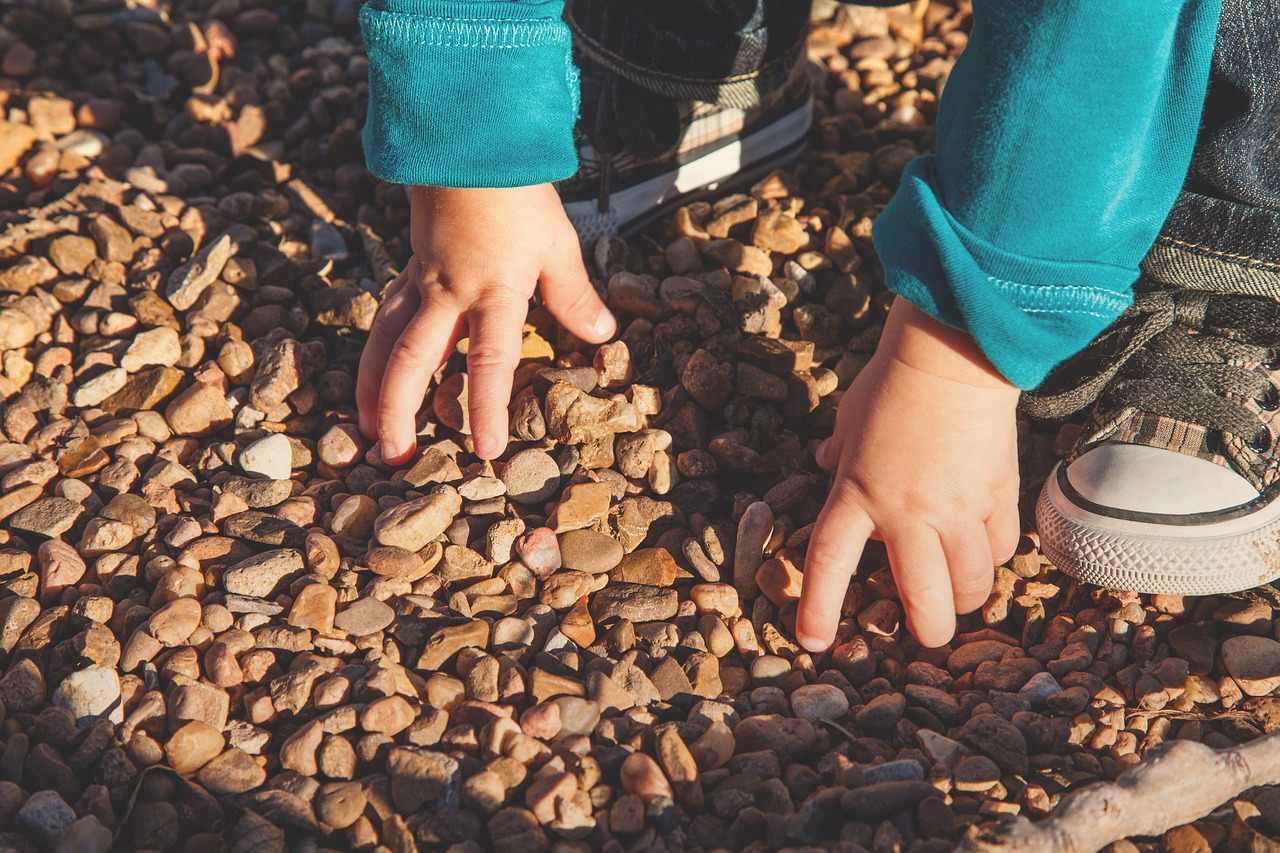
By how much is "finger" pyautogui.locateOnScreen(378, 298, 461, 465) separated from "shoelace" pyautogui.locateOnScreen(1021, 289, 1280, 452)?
0.83 meters

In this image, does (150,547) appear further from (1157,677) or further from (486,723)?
(1157,677)

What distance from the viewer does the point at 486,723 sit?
1.07 metres

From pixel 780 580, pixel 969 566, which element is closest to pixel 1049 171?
pixel 969 566

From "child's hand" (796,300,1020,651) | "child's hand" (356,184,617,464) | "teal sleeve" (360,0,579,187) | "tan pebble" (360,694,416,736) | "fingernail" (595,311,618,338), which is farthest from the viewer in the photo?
"fingernail" (595,311,618,338)

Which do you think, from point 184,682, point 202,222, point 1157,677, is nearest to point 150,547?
point 184,682

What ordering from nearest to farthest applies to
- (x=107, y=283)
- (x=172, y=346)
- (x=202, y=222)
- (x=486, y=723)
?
(x=486, y=723) < (x=172, y=346) < (x=107, y=283) < (x=202, y=222)

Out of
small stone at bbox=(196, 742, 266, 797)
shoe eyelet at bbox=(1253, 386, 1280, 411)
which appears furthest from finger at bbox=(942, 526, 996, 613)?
small stone at bbox=(196, 742, 266, 797)

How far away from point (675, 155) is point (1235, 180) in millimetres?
904

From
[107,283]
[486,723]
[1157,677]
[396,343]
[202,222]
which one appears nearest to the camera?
[486,723]

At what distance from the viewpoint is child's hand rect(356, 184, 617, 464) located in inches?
53.4

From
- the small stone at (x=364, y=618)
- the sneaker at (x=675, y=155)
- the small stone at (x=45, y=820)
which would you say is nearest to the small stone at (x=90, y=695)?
the small stone at (x=45, y=820)

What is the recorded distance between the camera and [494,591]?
4.09ft

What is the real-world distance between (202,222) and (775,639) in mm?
1247

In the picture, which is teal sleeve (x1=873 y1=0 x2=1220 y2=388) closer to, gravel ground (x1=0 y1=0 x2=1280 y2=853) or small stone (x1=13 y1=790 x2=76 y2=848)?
gravel ground (x1=0 y1=0 x2=1280 y2=853)
